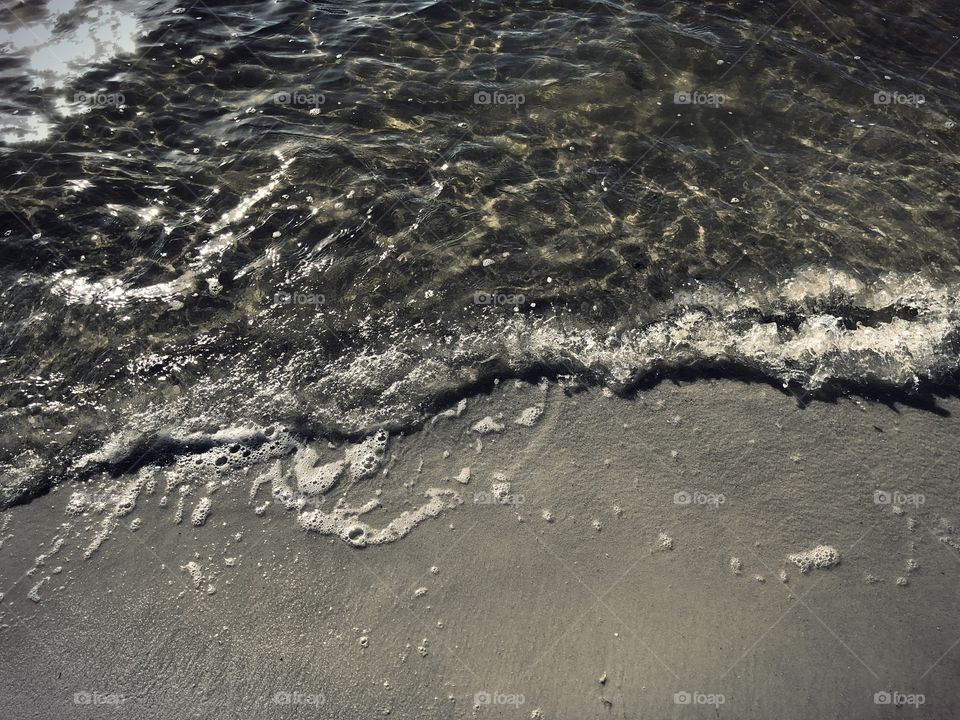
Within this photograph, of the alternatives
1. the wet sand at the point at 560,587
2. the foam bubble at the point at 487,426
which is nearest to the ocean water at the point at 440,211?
the foam bubble at the point at 487,426

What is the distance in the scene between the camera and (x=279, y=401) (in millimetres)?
5191

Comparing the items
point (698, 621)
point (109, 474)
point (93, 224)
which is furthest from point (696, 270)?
point (93, 224)

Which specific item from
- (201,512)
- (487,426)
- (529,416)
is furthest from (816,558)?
(201,512)

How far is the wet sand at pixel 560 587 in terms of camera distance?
12.8 feet

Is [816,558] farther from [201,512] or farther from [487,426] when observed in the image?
[201,512]

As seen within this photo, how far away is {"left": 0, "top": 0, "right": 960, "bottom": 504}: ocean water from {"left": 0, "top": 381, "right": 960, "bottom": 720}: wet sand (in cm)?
50

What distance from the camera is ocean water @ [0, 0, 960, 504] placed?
17.2 feet

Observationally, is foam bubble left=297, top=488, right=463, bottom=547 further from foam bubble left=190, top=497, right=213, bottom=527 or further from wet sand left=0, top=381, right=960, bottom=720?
foam bubble left=190, top=497, right=213, bottom=527

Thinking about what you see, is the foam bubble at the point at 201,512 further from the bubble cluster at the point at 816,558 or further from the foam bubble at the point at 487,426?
the bubble cluster at the point at 816,558

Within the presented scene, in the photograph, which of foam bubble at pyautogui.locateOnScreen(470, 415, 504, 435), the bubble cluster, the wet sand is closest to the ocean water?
foam bubble at pyautogui.locateOnScreen(470, 415, 504, 435)

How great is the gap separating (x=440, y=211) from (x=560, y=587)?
3.69 m

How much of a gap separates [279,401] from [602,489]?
2.51m

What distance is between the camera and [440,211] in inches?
253

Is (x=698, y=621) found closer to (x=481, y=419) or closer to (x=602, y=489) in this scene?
(x=602, y=489)
